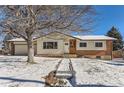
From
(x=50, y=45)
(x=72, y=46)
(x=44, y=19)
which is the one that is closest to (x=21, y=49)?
(x=50, y=45)

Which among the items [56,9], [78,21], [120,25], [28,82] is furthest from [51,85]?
[120,25]

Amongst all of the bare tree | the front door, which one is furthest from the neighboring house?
the bare tree

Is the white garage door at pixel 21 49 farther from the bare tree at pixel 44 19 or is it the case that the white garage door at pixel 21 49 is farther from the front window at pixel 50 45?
the bare tree at pixel 44 19

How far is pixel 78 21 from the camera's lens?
1327 centimetres

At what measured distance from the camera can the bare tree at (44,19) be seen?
481 inches

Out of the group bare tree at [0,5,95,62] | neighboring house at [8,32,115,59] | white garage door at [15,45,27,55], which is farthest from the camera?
white garage door at [15,45,27,55]

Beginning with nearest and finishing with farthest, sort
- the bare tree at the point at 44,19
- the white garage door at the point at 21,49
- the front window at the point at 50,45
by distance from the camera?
the bare tree at the point at 44,19 → the white garage door at the point at 21,49 → the front window at the point at 50,45

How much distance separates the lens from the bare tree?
1223 centimetres

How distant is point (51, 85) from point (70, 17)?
531 centimetres

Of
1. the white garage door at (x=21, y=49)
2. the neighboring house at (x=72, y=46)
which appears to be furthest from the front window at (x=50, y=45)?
the white garage door at (x=21, y=49)

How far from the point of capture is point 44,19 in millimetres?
13602

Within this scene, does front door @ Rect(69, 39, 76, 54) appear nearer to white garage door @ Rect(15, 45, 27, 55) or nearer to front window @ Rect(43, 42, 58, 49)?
front window @ Rect(43, 42, 58, 49)

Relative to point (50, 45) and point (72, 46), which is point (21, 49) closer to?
point (50, 45)

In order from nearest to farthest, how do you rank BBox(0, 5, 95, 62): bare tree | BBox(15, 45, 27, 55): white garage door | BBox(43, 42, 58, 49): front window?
1. BBox(0, 5, 95, 62): bare tree
2. BBox(15, 45, 27, 55): white garage door
3. BBox(43, 42, 58, 49): front window
